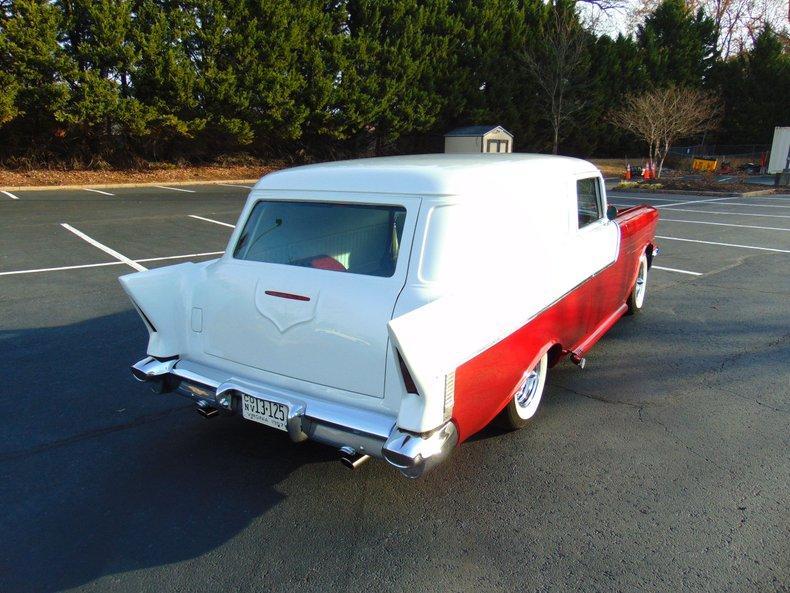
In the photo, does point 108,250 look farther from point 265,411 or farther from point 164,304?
point 265,411

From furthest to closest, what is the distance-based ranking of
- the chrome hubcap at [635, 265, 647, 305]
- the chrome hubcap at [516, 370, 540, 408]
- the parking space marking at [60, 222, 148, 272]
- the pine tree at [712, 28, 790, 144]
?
the pine tree at [712, 28, 790, 144] → the parking space marking at [60, 222, 148, 272] → the chrome hubcap at [635, 265, 647, 305] → the chrome hubcap at [516, 370, 540, 408]

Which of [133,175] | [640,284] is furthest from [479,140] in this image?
[640,284]

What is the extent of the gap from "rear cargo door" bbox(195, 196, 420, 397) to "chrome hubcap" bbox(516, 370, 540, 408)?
128cm

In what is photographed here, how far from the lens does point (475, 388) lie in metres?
2.80

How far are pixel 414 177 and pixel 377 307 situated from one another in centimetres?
75

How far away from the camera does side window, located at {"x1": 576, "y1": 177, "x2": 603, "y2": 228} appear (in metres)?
4.36

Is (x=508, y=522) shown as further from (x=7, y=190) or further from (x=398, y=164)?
(x=7, y=190)

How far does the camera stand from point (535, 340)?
3406 mm

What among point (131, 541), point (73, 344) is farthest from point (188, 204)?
point (131, 541)

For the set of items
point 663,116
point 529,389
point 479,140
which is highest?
point 663,116

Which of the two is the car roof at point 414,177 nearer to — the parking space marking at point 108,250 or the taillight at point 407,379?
the taillight at point 407,379

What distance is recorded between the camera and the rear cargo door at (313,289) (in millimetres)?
2811

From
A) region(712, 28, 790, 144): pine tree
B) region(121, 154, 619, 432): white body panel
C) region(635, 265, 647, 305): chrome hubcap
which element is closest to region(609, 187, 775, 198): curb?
region(635, 265, 647, 305): chrome hubcap

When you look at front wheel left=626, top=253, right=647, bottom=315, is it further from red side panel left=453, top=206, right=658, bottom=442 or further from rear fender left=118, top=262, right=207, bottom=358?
rear fender left=118, top=262, right=207, bottom=358
